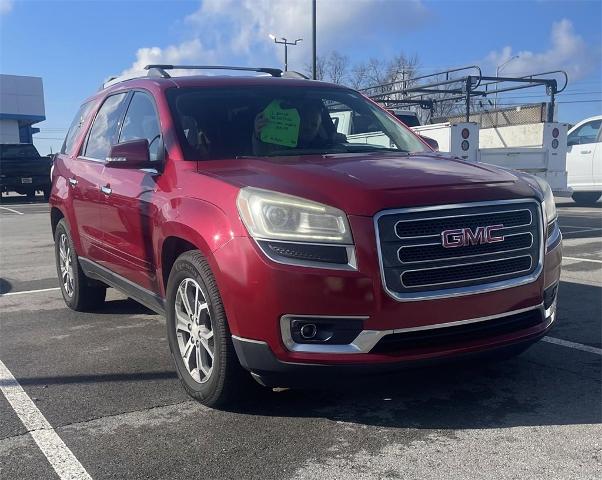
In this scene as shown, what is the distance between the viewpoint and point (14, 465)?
3084 millimetres

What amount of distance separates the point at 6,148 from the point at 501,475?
2327 centimetres

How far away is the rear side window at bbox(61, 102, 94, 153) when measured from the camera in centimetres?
617

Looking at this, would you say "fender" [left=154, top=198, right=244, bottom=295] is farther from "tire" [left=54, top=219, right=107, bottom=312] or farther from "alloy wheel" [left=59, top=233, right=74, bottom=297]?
"alloy wheel" [left=59, top=233, right=74, bottom=297]

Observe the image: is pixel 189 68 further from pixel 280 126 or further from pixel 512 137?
pixel 512 137

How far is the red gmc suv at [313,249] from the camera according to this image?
3.15 meters

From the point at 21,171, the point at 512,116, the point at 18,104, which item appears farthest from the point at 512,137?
the point at 18,104

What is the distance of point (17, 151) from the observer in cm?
2289

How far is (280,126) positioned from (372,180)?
1.35 m

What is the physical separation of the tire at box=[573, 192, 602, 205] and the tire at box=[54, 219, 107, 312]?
1377 cm

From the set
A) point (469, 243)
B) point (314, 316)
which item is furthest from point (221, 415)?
point (469, 243)

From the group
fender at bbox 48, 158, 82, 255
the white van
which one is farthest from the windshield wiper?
the white van

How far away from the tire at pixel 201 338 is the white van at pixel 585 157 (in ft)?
44.5

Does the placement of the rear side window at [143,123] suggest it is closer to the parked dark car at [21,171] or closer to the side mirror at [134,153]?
the side mirror at [134,153]

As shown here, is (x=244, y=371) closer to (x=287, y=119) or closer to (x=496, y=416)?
(x=496, y=416)
